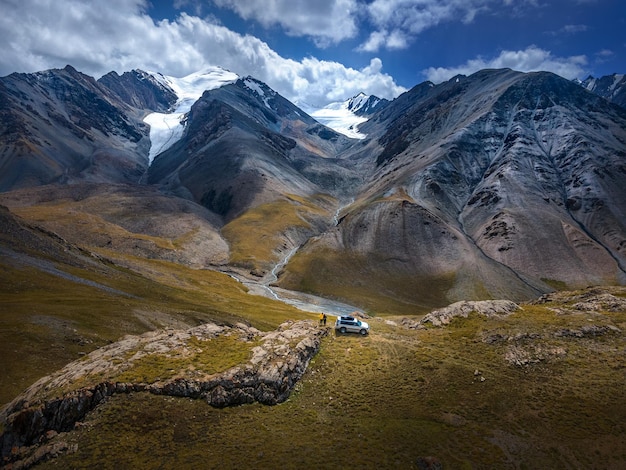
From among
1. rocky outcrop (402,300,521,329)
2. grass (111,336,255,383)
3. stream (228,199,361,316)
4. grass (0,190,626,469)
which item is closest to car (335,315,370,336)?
grass (0,190,626,469)

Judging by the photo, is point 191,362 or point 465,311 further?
point 465,311

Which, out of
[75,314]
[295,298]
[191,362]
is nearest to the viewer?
[191,362]

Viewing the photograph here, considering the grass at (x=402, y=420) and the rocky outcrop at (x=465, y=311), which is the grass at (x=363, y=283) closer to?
the rocky outcrop at (x=465, y=311)

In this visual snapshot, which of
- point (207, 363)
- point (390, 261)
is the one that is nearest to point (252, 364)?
point (207, 363)

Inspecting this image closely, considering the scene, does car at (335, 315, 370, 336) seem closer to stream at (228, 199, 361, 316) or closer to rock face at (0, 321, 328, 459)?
rock face at (0, 321, 328, 459)

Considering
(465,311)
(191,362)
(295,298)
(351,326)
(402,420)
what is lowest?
(295,298)

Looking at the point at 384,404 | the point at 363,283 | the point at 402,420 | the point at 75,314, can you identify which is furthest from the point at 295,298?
the point at 402,420

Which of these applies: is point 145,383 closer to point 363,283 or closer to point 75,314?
point 75,314

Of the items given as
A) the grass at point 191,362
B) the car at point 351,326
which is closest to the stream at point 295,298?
the car at point 351,326
